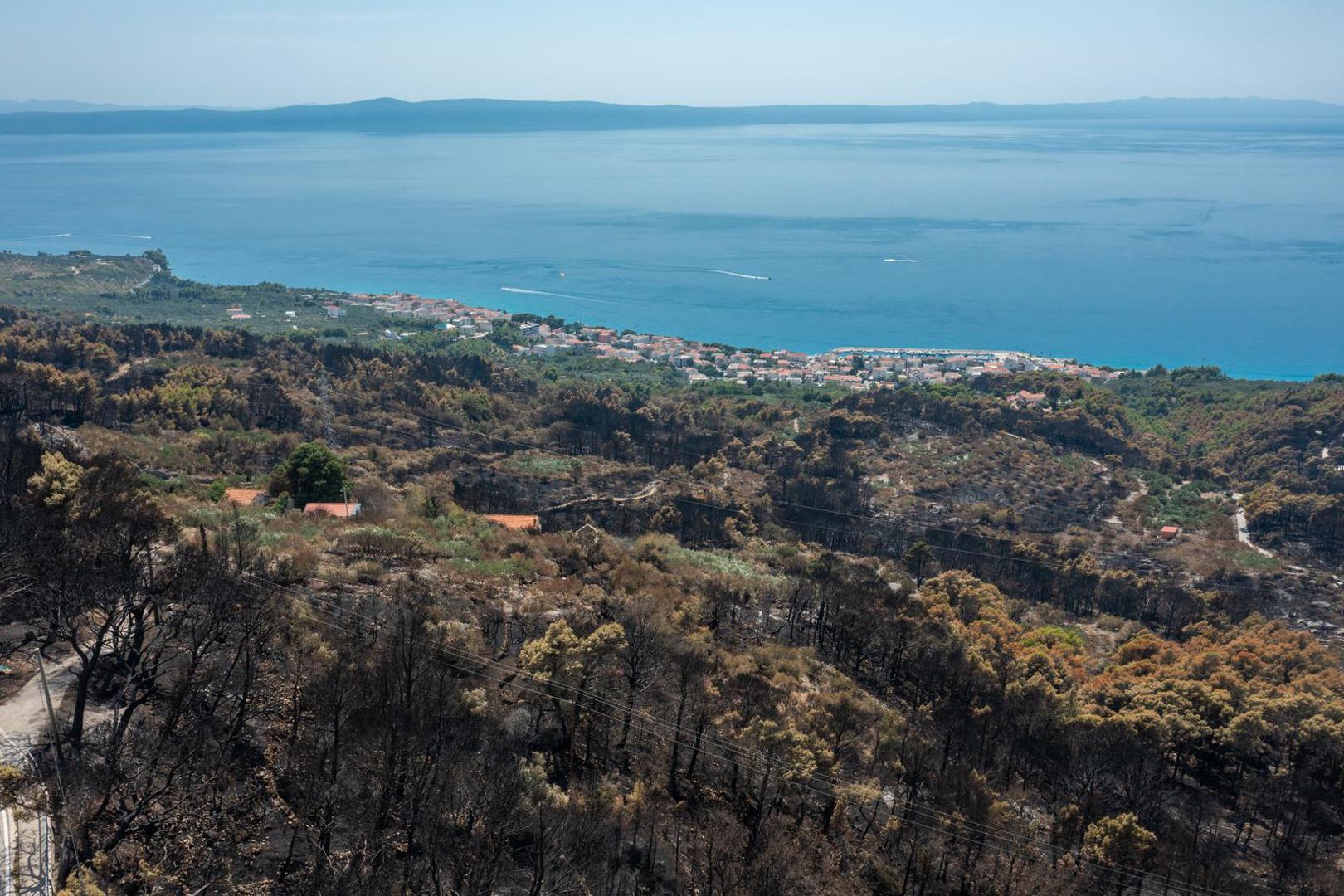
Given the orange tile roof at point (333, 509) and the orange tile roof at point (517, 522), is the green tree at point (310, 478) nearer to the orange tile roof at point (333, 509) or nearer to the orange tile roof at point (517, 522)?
the orange tile roof at point (333, 509)

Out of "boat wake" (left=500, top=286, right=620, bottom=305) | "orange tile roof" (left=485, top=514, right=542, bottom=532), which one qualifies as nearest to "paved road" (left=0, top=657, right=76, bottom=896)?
"orange tile roof" (left=485, top=514, right=542, bottom=532)

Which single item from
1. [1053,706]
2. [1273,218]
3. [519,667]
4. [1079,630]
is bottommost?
[1079,630]

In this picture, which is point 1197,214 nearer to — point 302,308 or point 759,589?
point 302,308

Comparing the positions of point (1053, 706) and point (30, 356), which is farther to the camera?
point (30, 356)

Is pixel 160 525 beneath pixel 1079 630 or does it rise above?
above

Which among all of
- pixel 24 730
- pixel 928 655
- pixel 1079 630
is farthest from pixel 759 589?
pixel 24 730

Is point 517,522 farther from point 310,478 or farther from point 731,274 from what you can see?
point 731,274

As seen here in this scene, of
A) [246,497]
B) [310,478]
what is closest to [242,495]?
[246,497]
